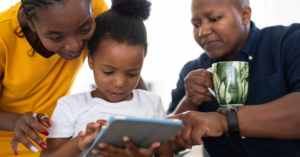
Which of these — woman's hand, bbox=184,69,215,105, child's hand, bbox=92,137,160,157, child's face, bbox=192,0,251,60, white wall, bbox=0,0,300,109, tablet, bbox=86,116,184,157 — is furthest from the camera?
white wall, bbox=0,0,300,109

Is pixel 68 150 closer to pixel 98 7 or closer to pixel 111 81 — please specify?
pixel 111 81

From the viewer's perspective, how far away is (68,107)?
3.59 ft

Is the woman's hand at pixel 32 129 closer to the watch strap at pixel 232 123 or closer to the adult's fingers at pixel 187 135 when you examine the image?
the adult's fingers at pixel 187 135

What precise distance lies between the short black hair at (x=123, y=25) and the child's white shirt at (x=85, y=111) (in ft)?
0.73

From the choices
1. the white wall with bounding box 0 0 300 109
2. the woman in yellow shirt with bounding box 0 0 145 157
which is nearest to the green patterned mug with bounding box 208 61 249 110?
the woman in yellow shirt with bounding box 0 0 145 157

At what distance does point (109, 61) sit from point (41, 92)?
0.56m

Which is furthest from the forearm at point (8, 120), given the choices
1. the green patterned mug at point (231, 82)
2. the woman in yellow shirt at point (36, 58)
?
the green patterned mug at point (231, 82)

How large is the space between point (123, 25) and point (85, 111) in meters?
0.40

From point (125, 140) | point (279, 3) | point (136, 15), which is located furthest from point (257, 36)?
point (279, 3)

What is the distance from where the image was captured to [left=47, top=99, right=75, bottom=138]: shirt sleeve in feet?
3.45

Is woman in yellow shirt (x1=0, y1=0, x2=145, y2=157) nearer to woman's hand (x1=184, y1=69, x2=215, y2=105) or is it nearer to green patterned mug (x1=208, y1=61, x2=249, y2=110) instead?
woman's hand (x1=184, y1=69, x2=215, y2=105)

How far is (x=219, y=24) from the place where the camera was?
4.41 feet

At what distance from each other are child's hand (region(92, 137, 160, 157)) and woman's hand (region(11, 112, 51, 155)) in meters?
0.29

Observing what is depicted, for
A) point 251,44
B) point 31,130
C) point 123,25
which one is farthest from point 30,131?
point 251,44
